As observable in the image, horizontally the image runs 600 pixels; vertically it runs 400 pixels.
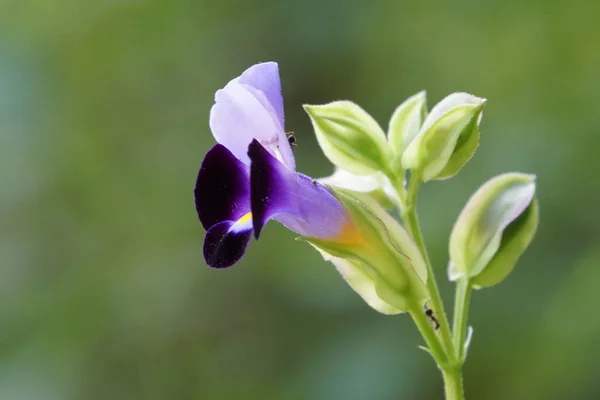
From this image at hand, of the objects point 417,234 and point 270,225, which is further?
point 270,225

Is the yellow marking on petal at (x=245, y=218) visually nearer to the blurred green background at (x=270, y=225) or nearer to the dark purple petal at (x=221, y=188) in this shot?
the dark purple petal at (x=221, y=188)

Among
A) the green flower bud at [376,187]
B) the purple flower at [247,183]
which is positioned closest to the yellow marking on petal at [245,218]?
the purple flower at [247,183]

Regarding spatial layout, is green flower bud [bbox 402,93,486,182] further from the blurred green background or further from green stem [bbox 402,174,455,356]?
the blurred green background

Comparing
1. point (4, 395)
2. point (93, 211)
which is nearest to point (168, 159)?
point (93, 211)

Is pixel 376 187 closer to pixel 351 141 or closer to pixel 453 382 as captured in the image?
pixel 351 141

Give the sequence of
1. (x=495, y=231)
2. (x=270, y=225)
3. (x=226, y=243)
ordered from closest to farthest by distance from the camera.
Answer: (x=226, y=243), (x=495, y=231), (x=270, y=225)

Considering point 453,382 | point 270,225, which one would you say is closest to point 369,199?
point 453,382
